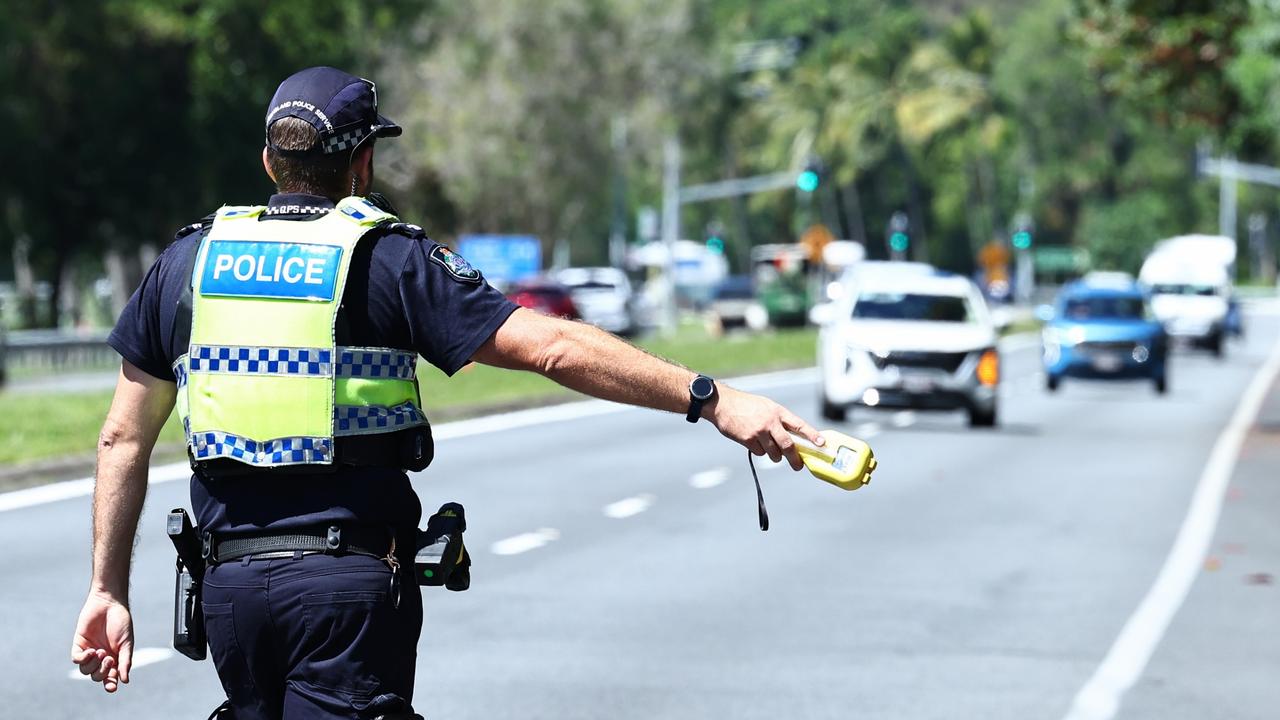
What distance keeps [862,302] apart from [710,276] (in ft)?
243

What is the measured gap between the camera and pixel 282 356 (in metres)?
4.09

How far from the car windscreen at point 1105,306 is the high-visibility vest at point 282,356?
31457 millimetres

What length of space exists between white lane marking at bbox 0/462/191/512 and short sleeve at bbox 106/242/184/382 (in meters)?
10.7

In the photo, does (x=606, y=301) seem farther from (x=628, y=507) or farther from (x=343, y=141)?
(x=343, y=141)

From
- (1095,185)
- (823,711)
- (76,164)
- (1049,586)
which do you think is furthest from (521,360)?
(1095,185)

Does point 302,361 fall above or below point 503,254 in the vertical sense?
above

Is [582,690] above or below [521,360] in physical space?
below

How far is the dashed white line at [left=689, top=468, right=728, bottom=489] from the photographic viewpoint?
17.8 m

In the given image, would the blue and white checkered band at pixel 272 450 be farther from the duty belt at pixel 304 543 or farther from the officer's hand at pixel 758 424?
the officer's hand at pixel 758 424

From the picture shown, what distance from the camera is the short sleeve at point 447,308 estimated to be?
4.00 meters

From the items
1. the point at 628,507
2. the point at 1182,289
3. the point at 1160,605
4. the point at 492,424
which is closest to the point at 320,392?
the point at 1160,605

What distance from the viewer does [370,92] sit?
425 cm

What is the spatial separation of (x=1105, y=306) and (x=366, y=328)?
1261 inches

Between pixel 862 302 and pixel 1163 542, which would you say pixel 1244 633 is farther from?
pixel 862 302
